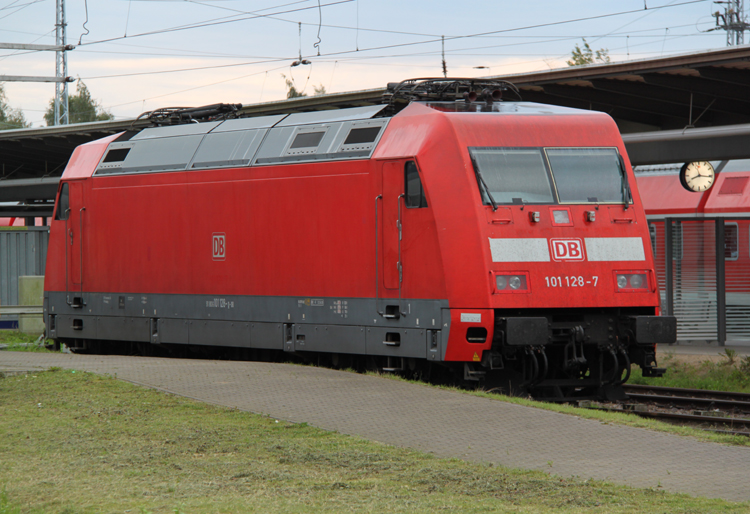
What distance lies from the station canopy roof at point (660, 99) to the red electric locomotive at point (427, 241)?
3.98 meters

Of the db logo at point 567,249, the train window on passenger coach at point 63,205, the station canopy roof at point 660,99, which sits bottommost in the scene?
the db logo at point 567,249

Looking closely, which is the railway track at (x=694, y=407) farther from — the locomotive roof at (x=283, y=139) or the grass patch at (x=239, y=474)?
the grass patch at (x=239, y=474)

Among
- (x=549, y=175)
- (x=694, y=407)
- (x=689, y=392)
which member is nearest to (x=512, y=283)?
(x=549, y=175)

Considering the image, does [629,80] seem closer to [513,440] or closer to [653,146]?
[653,146]

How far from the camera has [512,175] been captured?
11047 mm

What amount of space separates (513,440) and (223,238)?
22.9ft

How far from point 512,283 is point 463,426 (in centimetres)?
259

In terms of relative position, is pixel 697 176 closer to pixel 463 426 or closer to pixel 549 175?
pixel 549 175

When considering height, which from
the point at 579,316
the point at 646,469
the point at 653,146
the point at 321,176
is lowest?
the point at 646,469

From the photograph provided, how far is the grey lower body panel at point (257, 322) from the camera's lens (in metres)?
11.3

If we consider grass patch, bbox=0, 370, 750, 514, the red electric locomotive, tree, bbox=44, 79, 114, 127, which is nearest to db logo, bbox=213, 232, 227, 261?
the red electric locomotive

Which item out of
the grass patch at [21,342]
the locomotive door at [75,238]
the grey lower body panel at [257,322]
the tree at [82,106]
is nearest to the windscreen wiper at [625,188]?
the grey lower body panel at [257,322]

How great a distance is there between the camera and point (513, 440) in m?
8.03

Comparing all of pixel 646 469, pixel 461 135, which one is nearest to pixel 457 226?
pixel 461 135
